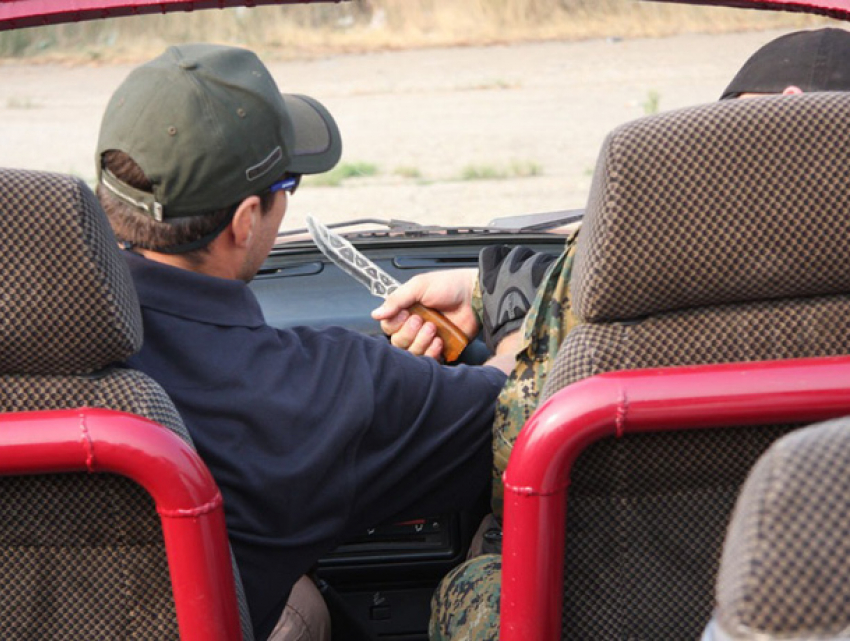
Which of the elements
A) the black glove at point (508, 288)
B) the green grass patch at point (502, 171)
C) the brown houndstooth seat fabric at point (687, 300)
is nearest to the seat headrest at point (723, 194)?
the brown houndstooth seat fabric at point (687, 300)

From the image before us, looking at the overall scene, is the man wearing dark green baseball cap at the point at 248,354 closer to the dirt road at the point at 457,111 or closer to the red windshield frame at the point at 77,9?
the red windshield frame at the point at 77,9

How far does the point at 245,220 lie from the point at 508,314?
70 centimetres

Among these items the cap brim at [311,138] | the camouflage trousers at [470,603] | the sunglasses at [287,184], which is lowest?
the camouflage trousers at [470,603]

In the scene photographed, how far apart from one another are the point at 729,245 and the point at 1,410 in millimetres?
993

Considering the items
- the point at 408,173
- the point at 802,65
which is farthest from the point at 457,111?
the point at 802,65

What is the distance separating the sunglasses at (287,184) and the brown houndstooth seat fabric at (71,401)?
0.44m

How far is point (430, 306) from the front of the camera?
2.78 meters

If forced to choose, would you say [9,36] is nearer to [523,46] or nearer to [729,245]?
[729,245]

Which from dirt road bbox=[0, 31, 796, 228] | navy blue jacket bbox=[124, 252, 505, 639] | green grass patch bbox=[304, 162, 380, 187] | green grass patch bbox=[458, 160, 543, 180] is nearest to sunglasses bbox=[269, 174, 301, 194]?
navy blue jacket bbox=[124, 252, 505, 639]

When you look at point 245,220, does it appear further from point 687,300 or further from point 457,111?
point 457,111

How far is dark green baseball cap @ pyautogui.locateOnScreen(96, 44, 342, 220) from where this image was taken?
1990 millimetres

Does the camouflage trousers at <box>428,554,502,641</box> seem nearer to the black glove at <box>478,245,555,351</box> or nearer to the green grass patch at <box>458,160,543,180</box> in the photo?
the black glove at <box>478,245,555,351</box>

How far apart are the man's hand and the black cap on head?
2.53 feet

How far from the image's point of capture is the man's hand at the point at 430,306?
8.95 feet
